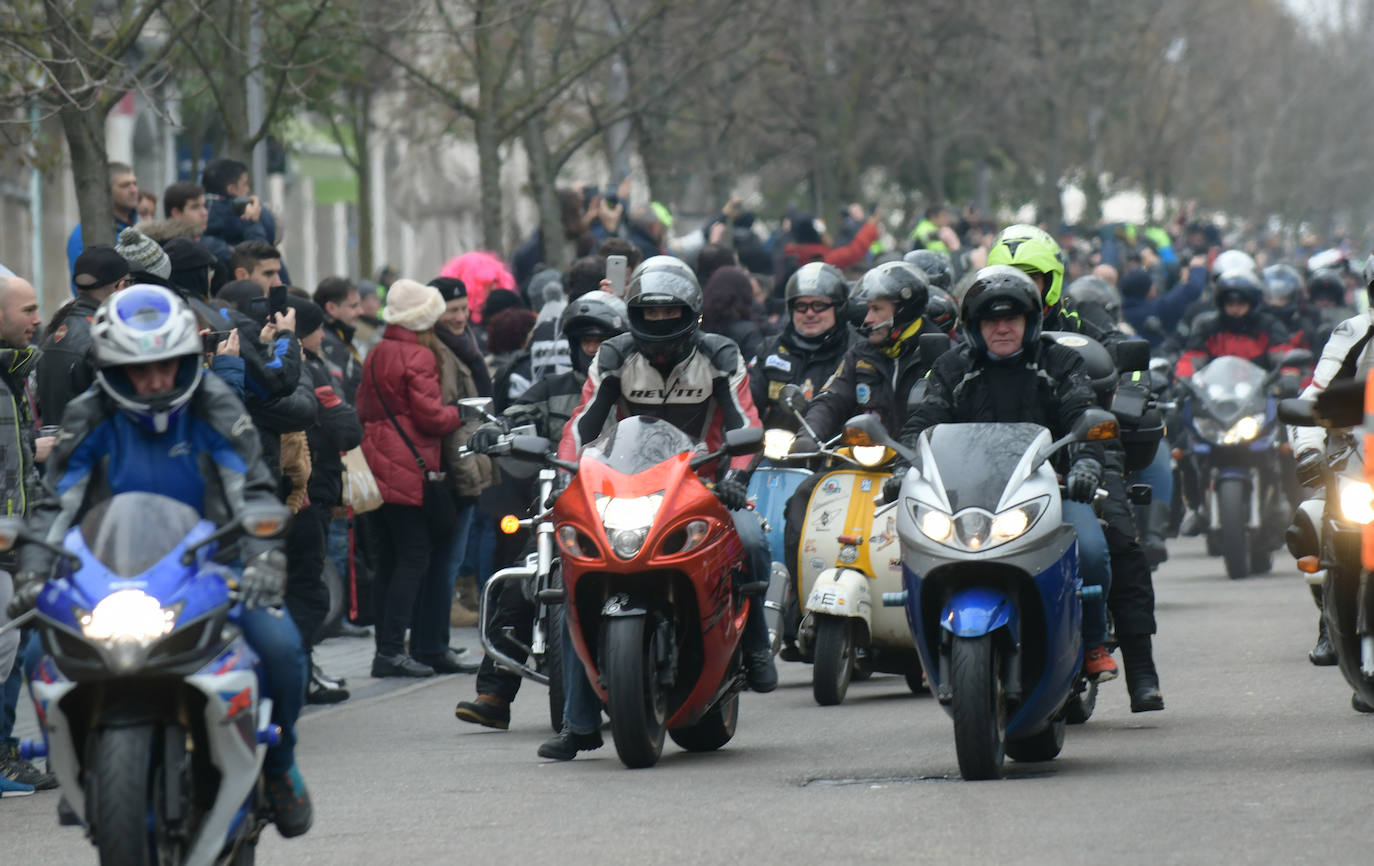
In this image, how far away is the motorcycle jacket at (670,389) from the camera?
10734 mm

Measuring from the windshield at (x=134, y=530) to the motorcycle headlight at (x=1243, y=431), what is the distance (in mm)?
12752

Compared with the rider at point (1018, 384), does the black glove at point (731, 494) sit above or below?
below

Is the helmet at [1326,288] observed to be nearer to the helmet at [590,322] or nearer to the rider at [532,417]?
the rider at [532,417]

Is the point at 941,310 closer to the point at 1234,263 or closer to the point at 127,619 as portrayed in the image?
the point at 1234,263

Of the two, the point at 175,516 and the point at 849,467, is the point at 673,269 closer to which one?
the point at 849,467

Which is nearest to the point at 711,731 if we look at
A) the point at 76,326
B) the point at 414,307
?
the point at 76,326

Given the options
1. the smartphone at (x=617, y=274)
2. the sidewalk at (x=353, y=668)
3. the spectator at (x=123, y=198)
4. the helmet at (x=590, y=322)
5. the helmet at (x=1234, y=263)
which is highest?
the spectator at (x=123, y=198)

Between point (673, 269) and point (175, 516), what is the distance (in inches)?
159

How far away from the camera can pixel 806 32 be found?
1412 inches

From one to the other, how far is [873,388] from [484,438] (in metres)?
2.30

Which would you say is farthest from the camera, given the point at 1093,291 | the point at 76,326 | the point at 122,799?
the point at 1093,291

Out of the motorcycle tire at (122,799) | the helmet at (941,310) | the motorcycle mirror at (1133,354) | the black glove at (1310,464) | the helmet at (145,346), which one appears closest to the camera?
the motorcycle tire at (122,799)

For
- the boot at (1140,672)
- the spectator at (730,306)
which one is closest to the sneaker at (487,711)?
the boot at (1140,672)

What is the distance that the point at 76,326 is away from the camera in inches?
430
